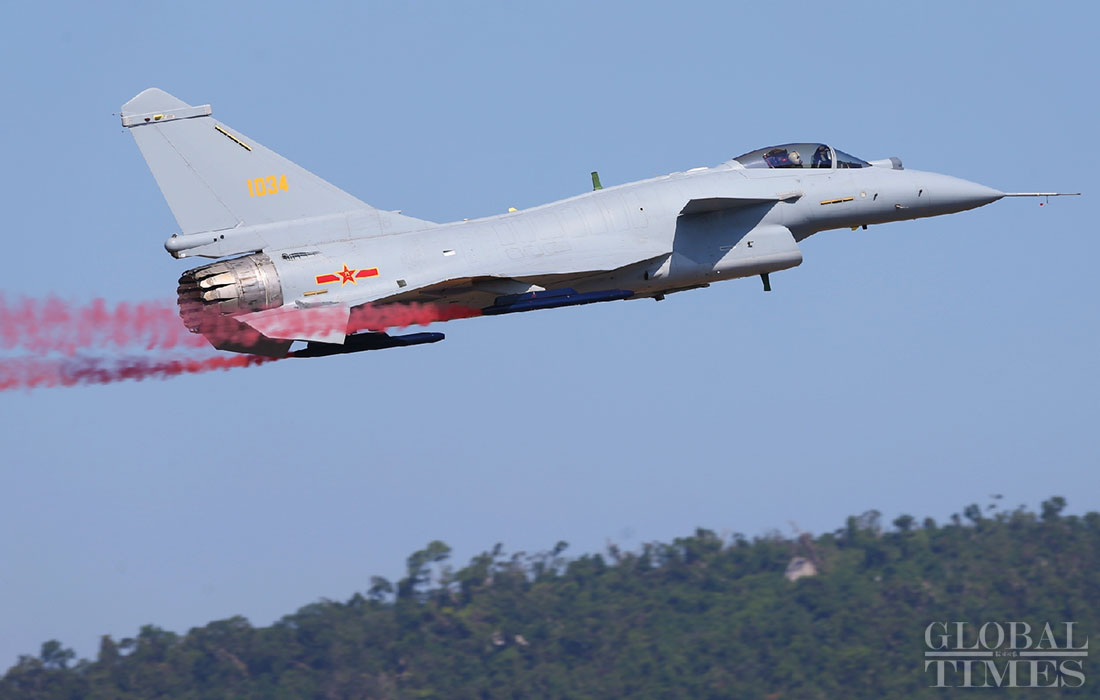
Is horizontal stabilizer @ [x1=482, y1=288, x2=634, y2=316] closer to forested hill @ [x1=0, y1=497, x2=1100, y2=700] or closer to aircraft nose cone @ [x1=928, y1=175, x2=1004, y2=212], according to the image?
aircraft nose cone @ [x1=928, y1=175, x2=1004, y2=212]

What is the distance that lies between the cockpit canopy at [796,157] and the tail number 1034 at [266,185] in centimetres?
739

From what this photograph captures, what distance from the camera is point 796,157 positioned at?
25.4 m

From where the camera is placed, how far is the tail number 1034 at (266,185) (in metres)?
23.0

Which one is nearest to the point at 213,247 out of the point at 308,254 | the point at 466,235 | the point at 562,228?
the point at 308,254

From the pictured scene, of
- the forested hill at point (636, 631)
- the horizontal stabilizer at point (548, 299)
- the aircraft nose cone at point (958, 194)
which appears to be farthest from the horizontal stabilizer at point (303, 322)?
the forested hill at point (636, 631)

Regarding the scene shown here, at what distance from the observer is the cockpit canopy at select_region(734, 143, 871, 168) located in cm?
2528

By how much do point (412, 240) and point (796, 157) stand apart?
22.5ft

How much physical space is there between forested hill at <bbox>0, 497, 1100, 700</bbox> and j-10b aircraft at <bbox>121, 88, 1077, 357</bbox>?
4793 cm

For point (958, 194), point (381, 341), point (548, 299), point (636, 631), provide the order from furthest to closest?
point (636, 631) → point (958, 194) → point (548, 299) → point (381, 341)

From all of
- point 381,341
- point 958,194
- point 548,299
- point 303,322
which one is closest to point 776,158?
point 958,194

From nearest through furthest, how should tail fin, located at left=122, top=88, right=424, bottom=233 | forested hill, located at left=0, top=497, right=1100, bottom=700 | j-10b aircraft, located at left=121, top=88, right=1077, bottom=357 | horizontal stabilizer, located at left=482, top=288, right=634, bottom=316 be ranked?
j-10b aircraft, located at left=121, top=88, right=1077, bottom=357
tail fin, located at left=122, top=88, right=424, bottom=233
horizontal stabilizer, located at left=482, top=288, right=634, bottom=316
forested hill, located at left=0, top=497, right=1100, bottom=700

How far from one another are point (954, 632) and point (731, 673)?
1150 centimetres

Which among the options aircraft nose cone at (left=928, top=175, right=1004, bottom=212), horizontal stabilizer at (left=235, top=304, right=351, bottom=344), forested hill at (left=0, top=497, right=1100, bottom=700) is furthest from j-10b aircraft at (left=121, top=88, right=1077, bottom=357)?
forested hill at (left=0, top=497, right=1100, bottom=700)

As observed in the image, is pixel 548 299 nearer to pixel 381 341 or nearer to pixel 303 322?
pixel 381 341
